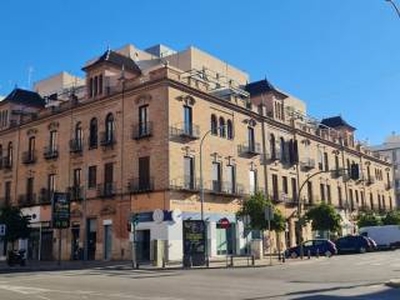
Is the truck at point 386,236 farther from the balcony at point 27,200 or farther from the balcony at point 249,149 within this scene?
the balcony at point 27,200

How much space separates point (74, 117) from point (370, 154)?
46307 mm

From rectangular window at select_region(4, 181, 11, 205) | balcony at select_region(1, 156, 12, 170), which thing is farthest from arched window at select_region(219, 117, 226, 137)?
rectangular window at select_region(4, 181, 11, 205)

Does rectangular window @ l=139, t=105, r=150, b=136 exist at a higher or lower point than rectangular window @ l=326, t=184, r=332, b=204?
higher

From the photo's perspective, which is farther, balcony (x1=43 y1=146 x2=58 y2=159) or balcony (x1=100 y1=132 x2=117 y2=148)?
balcony (x1=43 y1=146 x2=58 y2=159)

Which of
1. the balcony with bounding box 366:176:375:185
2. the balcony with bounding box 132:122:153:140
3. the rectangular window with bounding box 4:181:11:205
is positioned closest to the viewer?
the balcony with bounding box 132:122:153:140

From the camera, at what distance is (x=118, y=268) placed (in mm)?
31891

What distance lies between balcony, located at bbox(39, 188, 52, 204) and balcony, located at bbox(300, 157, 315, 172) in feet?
83.5

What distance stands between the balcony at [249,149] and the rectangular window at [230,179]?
1.97 meters

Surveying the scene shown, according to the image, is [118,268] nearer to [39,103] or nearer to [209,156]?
[209,156]

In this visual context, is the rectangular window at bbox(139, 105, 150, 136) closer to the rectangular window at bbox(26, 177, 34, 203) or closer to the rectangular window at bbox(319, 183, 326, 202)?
the rectangular window at bbox(26, 177, 34, 203)

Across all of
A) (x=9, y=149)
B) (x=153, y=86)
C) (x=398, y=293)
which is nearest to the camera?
(x=398, y=293)

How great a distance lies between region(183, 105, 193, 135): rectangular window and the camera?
132 feet

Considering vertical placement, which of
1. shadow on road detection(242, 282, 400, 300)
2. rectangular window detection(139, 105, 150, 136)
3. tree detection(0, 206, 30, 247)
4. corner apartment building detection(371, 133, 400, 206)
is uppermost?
corner apartment building detection(371, 133, 400, 206)

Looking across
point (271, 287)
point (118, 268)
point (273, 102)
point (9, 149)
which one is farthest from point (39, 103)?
point (271, 287)
